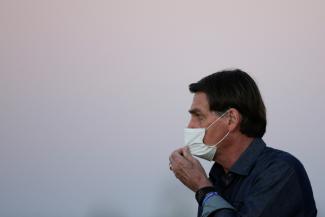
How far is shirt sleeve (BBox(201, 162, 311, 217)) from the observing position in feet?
3.59

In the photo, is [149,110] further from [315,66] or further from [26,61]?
[315,66]

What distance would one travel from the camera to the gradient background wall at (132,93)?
1952 mm

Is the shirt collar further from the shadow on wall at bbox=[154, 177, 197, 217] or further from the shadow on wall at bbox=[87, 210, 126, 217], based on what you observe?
the shadow on wall at bbox=[87, 210, 126, 217]

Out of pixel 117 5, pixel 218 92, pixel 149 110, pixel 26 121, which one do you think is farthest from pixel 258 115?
pixel 26 121

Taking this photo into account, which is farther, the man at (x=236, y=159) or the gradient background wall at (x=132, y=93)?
the gradient background wall at (x=132, y=93)

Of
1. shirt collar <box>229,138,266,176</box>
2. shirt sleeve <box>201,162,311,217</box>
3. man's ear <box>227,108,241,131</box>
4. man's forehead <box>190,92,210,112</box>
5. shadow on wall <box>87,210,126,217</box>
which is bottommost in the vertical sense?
shadow on wall <box>87,210,126,217</box>

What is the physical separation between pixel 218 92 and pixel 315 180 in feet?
3.12

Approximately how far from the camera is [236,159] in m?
1.30

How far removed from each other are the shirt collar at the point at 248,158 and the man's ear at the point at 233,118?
0.27 ft

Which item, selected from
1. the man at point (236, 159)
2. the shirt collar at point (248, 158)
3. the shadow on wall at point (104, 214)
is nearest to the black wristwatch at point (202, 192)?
the man at point (236, 159)

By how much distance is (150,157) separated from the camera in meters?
1.99

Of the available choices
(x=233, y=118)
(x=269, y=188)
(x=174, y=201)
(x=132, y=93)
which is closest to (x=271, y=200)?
(x=269, y=188)

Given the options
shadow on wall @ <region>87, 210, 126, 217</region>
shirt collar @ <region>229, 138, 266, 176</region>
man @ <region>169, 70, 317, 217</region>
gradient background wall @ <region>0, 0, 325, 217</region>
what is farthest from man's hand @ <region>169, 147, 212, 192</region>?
shadow on wall @ <region>87, 210, 126, 217</region>

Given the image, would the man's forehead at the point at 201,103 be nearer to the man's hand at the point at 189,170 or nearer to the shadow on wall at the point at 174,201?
the man's hand at the point at 189,170
